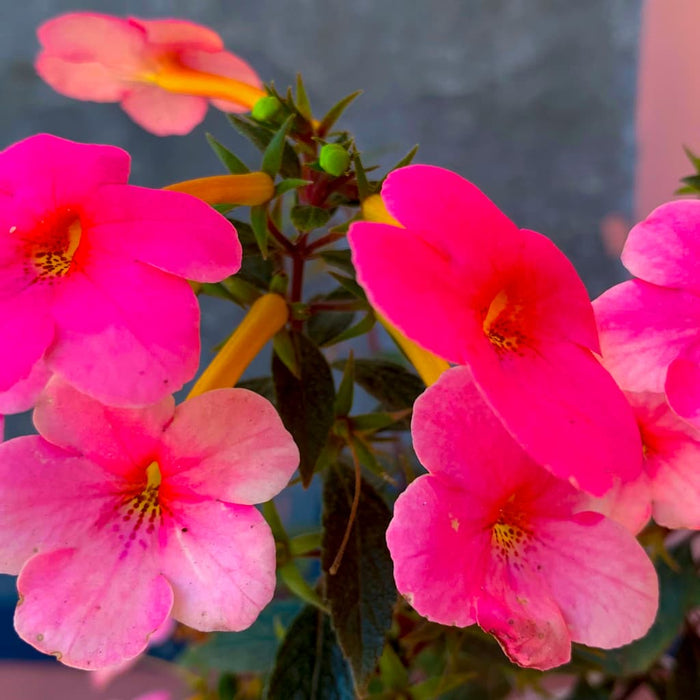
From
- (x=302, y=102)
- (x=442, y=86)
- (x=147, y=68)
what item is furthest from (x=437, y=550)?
(x=442, y=86)

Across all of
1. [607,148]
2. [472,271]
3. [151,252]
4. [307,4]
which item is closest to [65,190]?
[151,252]

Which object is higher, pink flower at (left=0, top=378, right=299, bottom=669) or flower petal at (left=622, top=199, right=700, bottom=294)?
flower petal at (left=622, top=199, right=700, bottom=294)

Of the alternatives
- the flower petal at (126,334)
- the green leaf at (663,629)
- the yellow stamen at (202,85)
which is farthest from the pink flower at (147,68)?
the green leaf at (663,629)

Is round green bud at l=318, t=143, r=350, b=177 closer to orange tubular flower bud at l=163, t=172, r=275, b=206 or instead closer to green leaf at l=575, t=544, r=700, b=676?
orange tubular flower bud at l=163, t=172, r=275, b=206

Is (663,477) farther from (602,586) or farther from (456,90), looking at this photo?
(456,90)

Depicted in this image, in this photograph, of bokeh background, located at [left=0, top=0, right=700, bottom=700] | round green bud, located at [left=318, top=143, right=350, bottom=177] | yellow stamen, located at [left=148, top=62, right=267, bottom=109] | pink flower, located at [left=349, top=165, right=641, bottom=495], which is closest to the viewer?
pink flower, located at [left=349, top=165, right=641, bottom=495]

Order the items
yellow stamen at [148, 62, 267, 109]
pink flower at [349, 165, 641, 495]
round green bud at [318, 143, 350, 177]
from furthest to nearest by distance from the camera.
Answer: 1. yellow stamen at [148, 62, 267, 109]
2. round green bud at [318, 143, 350, 177]
3. pink flower at [349, 165, 641, 495]

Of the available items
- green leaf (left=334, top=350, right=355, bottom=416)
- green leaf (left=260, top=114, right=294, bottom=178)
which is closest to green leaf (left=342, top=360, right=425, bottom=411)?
green leaf (left=334, top=350, right=355, bottom=416)
